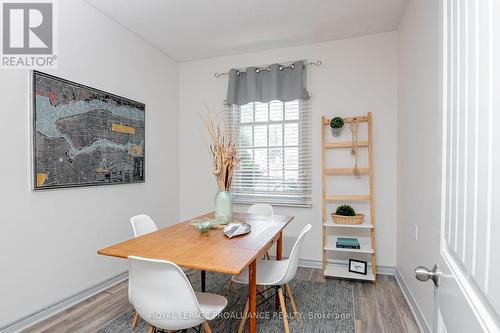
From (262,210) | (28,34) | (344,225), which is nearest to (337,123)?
(344,225)

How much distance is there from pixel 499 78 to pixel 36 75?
277 cm

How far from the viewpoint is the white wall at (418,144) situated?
1822mm

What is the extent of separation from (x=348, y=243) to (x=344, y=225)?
219mm

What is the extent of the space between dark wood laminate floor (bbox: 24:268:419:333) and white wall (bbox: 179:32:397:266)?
0.59 meters

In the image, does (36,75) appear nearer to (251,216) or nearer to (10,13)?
(10,13)

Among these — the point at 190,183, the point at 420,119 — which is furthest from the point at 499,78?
the point at 190,183

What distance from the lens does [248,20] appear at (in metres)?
2.88

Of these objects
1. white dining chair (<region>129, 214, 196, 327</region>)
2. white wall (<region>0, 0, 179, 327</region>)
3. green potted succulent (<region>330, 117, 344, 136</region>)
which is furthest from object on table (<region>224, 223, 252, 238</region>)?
green potted succulent (<region>330, 117, 344, 136</region>)

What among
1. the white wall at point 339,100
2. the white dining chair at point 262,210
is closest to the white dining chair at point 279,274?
the white dining chair at point 262,210

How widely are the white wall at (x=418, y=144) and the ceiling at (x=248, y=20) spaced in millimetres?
411

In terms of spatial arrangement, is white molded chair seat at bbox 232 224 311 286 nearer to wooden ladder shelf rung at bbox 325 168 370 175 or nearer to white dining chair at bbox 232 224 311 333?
white dining chair at bbox 232 224 311 333

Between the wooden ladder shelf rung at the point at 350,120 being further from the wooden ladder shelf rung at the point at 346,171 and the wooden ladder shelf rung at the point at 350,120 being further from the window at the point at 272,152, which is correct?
the wooden ladder shelf rung at the point at 346,171

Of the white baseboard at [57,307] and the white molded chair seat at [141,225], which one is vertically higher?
the white molded chair seat at [141,225]

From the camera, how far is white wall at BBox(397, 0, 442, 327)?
182 cm
